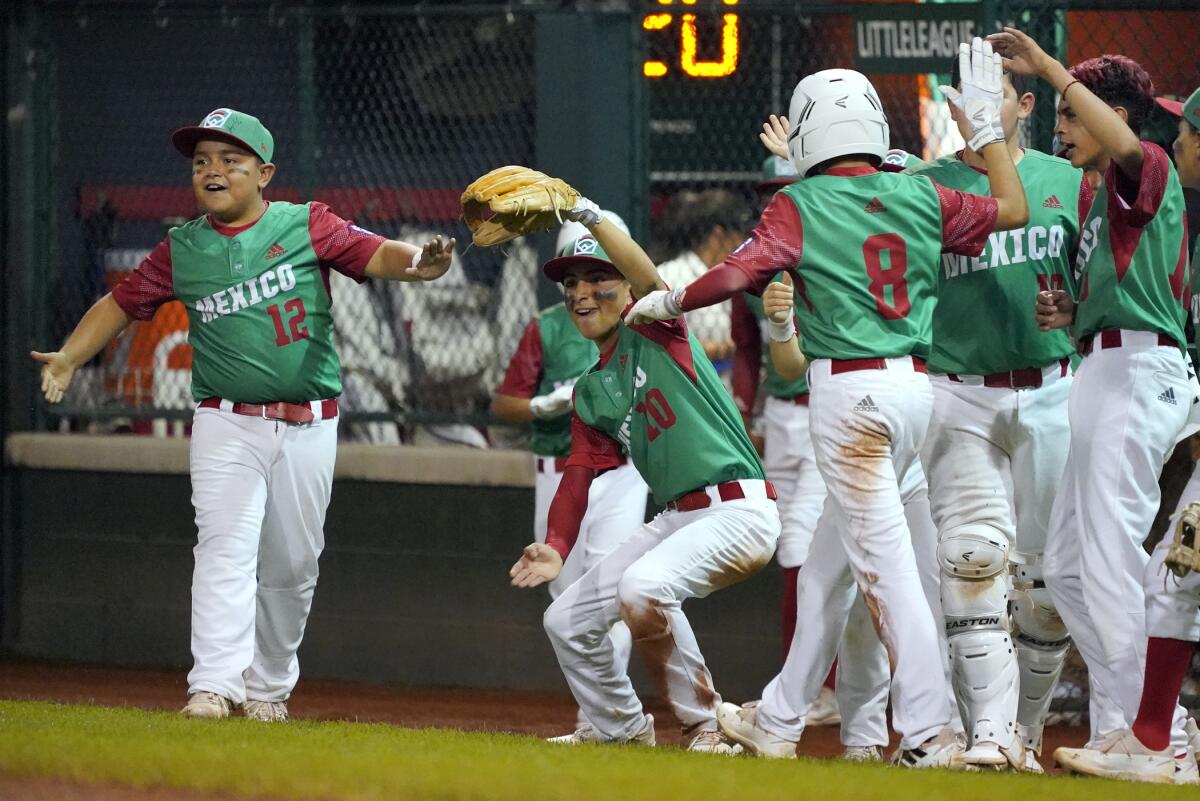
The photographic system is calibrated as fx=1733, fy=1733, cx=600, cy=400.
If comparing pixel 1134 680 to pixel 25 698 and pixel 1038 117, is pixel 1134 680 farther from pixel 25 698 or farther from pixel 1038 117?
pixel 25 698

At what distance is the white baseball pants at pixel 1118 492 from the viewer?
15.8 ft

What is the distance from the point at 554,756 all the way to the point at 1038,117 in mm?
4091

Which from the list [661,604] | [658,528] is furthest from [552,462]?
[661,604]

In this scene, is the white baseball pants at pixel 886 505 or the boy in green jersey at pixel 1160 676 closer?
the boy in green jersey at pixel 1160 676

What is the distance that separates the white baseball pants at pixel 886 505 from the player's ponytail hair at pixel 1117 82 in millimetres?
1259

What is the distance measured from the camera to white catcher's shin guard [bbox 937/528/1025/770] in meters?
4.86

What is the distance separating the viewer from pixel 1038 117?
747 centimetres

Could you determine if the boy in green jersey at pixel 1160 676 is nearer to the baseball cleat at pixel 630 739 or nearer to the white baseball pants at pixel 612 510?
the baseball cleat at pixel 630 739

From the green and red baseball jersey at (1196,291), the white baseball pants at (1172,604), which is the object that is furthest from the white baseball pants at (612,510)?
the white baseball pants at (1172,604)

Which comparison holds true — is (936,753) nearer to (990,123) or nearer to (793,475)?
(990,123)

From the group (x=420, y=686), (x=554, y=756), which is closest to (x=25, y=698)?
(x=420, y=686)

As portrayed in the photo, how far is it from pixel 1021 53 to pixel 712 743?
2263 mm

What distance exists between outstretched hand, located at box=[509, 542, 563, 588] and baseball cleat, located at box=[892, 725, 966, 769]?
1.13m

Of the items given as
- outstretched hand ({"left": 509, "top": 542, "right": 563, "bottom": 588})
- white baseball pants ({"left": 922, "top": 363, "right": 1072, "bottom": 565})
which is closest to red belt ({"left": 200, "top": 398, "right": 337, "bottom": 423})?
outstretched hand ({"left": 509, "top": 542, "right": 563, "bottom": 588})
